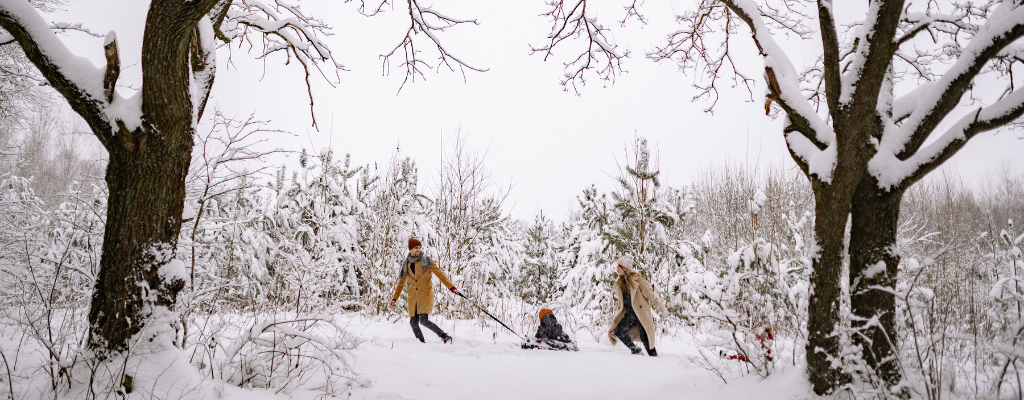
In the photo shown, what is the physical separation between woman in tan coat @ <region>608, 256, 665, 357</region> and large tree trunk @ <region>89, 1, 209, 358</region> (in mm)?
5217

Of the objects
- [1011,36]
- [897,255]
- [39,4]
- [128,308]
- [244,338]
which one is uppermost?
[39,4]

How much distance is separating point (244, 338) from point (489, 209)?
742cm

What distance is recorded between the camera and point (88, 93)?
2.70 metres

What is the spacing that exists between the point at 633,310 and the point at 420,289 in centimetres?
318

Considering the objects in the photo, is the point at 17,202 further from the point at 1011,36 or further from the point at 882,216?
the point at 1011,36

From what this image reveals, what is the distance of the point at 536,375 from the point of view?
489cm

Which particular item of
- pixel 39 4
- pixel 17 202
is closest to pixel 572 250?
pixel 17 202

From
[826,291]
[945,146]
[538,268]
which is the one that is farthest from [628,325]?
[538,268]

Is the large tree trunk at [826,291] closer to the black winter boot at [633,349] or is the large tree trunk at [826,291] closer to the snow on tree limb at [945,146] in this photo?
the snow on tree limb at [945,146]

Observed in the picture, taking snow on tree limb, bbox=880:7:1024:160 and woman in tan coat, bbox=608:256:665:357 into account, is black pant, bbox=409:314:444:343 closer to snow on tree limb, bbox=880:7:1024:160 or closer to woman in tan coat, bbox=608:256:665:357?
woman in tan coat, bbox=608:256:665:357

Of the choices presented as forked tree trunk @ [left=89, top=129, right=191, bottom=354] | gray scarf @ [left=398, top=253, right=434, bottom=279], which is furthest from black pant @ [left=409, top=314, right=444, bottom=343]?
forked tree trunk @ [left=89, top=129, right=191, bottom=354]

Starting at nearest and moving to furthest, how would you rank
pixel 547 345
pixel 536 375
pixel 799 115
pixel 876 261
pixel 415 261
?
pixel 876 261, pixel 799 115, pixel 536 375, pixel 547 345, pixel 415 261

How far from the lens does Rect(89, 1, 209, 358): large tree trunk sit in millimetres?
2699

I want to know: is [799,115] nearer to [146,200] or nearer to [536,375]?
[536,375]
